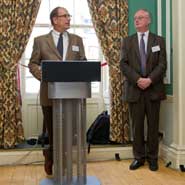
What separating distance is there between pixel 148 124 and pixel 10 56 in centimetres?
170

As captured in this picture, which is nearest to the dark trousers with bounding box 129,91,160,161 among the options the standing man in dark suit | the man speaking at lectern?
the standing man in dark suit

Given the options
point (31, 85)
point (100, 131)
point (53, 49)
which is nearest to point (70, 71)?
point (53, 49)

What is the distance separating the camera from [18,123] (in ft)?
13.0

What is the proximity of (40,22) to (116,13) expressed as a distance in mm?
1005

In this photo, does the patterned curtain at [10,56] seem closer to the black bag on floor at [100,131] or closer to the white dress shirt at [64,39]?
the white dress shirt at [64,39]

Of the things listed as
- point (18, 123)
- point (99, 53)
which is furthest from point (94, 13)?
point (18, 123)

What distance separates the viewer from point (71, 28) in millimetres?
4527

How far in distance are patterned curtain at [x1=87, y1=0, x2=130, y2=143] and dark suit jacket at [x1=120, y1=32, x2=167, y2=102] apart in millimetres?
358

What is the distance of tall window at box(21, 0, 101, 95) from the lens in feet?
14.5

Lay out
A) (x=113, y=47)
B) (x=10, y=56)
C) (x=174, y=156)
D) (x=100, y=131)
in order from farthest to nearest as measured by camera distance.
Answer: (x=100, y=131) < (x=113, y=47) < (x=10, y=56) < (x=174, y=156)

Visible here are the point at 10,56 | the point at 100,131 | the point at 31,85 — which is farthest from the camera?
the point at 31,85

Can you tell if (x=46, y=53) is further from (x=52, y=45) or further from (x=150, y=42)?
(x=150, y=42)

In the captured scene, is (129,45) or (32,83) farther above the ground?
(129,45)

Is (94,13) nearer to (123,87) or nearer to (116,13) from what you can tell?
(116,13)
